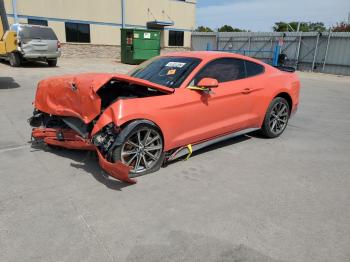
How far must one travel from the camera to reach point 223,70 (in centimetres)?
477

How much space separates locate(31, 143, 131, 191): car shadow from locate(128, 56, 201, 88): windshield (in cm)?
144

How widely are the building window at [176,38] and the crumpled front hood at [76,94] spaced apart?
26.7 metres

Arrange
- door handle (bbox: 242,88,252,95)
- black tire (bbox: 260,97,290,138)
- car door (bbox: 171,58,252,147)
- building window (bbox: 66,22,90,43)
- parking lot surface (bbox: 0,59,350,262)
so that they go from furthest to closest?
building window (bbox: 66,22,90,43) → black tire (bbox: 260,97,290,138) → door handle (bbox: 242,88,252,95) → car door (bbox: 171,58,252,147) → parking lot surface (bbox: 0,59,350,262)

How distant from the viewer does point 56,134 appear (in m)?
4.29

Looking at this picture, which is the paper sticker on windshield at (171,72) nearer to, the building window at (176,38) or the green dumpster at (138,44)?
the green dumpster at (138,44)

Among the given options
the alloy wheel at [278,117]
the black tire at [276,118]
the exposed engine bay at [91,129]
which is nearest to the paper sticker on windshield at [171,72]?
the exposed engine bay at [91,129]

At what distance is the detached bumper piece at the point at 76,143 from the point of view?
3.47 meters

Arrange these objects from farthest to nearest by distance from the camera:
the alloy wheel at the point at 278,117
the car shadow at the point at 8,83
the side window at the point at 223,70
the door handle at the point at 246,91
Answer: the car shadow at the point at 8,83, the alloy wheel at the point at 278,117, the door handle at the point at 246,91, the side window at the point at 223,70

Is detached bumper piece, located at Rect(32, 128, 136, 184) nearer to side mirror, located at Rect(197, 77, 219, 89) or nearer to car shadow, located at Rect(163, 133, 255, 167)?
car shadow, located at Rect(163, 133, 255, 167)

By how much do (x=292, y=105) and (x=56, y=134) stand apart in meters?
4.21

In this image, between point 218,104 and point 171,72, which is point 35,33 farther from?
point 218,104

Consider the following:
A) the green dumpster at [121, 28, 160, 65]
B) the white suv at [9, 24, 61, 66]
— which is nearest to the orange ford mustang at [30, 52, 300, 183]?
the white suv at [9, 24, 61, 66]

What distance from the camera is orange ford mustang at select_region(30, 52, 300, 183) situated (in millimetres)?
3664

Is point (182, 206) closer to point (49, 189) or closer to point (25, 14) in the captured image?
point (49, 189)
